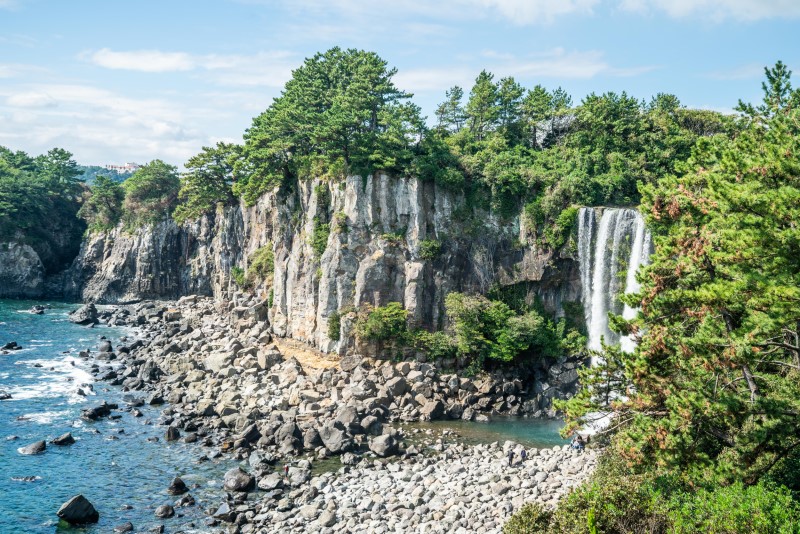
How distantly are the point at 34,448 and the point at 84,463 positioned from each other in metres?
3.93

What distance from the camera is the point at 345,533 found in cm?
2455

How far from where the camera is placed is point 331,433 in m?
34.3

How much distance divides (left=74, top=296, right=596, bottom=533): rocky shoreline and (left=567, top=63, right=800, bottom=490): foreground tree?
325 inches

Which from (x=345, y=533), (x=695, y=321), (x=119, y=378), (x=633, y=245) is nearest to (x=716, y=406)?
(x=695, y=321)

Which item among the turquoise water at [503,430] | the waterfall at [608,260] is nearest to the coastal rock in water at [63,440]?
the turquoise water at [503,430]

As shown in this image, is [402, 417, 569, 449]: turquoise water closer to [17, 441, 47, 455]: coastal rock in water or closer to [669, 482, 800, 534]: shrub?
[669, 482, 800, 534]: shrub

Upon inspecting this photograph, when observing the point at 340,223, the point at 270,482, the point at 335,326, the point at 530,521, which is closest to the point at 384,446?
the point at 270,482

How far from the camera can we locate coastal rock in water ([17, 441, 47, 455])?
1324 inches

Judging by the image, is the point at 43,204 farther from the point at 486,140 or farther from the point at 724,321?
the point at 724,321

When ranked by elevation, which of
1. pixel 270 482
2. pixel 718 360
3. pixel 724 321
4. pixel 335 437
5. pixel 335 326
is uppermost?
pixel 724 321

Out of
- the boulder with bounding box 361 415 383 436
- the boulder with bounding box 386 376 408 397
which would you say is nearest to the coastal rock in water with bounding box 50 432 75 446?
the boulder with bounding box 361 415 383 436

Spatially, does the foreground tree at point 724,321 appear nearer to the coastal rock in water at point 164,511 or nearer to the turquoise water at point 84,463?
the coastal rock in water at point 164,511

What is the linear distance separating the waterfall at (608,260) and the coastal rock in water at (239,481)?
1066 inches

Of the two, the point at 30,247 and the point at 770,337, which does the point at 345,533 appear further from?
the point at 30,247
